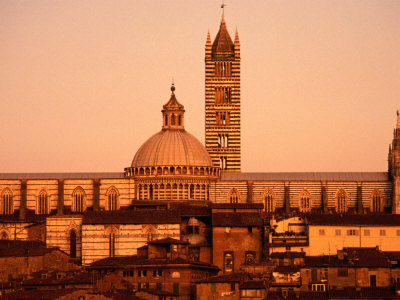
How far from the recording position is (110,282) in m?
87.6

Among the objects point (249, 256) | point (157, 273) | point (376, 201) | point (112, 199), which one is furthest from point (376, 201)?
point (157, 273)

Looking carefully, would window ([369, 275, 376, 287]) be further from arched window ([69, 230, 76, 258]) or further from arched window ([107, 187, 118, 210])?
arched window ([107, 187, 118, 210])

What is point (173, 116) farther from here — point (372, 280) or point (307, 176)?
point (372, 280)

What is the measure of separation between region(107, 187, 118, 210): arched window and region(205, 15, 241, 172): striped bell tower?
11.0m

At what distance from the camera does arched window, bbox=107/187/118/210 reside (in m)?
119

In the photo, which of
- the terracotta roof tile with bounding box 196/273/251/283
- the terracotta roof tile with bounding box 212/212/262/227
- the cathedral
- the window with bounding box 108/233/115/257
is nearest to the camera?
the terracotta roof tile with bounding box 196/273/251/283

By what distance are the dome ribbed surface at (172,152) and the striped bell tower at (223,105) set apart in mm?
5686

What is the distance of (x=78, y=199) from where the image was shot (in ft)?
393

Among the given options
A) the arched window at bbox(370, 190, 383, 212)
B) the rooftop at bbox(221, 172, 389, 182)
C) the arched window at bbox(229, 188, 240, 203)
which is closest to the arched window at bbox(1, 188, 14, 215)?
the rooftop at bbox(221, 172, 389, 182)

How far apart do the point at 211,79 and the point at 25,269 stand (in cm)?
3404

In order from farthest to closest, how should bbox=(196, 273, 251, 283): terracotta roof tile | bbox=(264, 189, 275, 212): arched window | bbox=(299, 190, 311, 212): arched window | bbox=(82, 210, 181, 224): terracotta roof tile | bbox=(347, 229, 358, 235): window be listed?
1. bbox=(264, 189, 275, 212): arched window
2. bbox=(299, 190, 311, 212): arched window
3. bbox=(82, 210, 181, 224): terracotta roof tile
4. bbox=(347, 229, 358, 235): window
5. bbox=(196, 273, 251, 283): terracotta roof tile

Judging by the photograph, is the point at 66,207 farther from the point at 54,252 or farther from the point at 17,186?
the point at 54,252

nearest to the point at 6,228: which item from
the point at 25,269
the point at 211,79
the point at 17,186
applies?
the point at 17,186

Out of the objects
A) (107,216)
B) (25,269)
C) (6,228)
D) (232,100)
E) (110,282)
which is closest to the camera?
(110,282)
